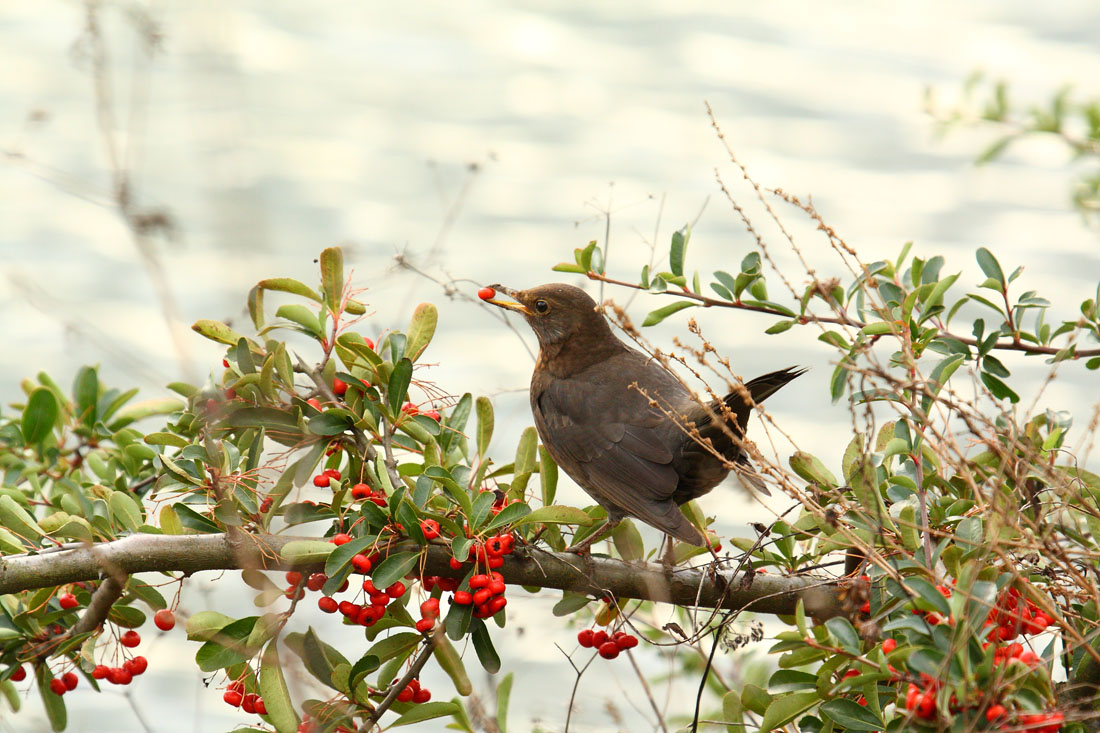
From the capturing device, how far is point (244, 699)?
2393 mm

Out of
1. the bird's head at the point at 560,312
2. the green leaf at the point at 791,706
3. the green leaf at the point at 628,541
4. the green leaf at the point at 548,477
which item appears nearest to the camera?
the green leaf at the point at 791,706

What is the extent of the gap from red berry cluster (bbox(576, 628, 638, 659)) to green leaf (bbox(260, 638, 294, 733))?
0.83 m

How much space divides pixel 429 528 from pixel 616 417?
1.44m

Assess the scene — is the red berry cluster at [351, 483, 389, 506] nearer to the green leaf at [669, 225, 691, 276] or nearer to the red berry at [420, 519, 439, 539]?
the red berry at [420, 519, 439, 539]

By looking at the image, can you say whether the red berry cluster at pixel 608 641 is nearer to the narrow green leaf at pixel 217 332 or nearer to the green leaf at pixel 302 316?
the green leaf at pixel 302 316

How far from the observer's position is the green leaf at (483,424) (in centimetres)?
279

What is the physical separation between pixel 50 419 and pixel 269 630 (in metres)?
1.42

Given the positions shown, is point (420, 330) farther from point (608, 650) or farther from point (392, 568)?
point (608, 650)

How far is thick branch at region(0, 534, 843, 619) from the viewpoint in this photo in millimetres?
2295

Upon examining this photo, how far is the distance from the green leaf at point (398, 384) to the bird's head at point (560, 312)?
162 centimetres

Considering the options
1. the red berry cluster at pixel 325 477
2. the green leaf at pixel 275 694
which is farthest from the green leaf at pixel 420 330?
the green leaf at pixel 275 694

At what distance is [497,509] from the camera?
2.58 metres

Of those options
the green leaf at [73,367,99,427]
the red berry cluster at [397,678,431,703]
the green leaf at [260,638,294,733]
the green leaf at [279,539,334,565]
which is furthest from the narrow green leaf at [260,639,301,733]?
the green leaf at [73,367,99,427]

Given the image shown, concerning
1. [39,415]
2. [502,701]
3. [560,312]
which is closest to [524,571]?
[502,701]
